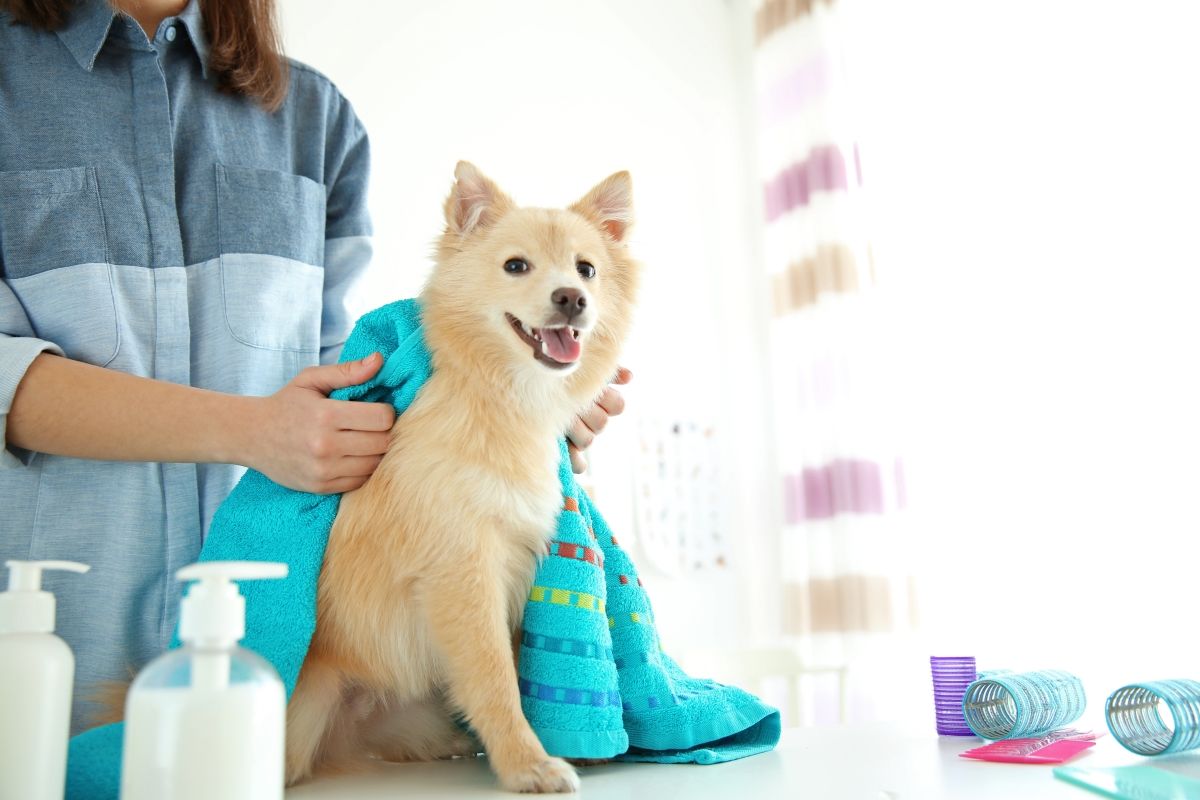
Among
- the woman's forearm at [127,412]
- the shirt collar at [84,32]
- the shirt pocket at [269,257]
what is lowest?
the woman's forearm at [127,412]

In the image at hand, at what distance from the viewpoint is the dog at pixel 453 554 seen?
959 millimetres

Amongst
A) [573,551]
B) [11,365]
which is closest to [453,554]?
[573,551]

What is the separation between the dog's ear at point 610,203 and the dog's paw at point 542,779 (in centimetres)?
85

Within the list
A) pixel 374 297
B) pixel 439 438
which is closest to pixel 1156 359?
pixel 439 438

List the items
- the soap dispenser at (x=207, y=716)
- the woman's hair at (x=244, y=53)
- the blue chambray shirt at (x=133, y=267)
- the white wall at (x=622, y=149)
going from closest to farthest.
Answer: the soap dispenser at (x=207, y=716)
the blue chambray shirt at (x=133, y=267)
the woman's hair at (x=244, y=53)
the white wall at (x=622, y=149)

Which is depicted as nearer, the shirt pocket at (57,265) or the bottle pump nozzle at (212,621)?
the bottle pump nozzle at (212,621)

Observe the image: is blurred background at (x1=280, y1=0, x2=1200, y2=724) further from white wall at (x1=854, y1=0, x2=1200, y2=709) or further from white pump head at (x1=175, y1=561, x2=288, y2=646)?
white pump head at (x1=175, y1=561, x2=288, y2=646)

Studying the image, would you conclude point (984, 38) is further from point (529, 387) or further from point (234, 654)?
point (234, 654)

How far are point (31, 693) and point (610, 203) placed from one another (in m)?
1.05

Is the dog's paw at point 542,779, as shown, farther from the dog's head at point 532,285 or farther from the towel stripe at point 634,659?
the dog's head at point 532,285

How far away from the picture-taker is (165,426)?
99 centimetres

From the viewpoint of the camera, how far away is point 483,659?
3.15ft

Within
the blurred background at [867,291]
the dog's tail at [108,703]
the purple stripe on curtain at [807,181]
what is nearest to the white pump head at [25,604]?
the dog's tail at [108,703]

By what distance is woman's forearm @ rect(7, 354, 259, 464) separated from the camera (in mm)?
986
